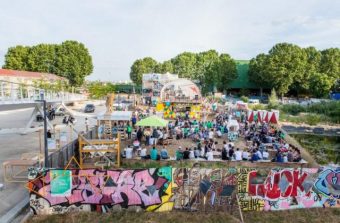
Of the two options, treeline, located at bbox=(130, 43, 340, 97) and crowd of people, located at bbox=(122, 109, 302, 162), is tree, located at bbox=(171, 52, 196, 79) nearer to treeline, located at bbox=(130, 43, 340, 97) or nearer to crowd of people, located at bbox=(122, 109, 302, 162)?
treeline, located at bbox=(130, 43, 340, 97)

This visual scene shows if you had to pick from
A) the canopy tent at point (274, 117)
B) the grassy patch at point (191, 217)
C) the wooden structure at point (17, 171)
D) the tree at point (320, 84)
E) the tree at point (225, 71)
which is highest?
the tree at point (225, 71)

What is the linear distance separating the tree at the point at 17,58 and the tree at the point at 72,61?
711 cm

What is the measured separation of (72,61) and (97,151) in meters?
Result: 57.1

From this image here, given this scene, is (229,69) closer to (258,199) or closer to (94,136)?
(94,136)

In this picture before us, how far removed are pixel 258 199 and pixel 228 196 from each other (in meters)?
1.15

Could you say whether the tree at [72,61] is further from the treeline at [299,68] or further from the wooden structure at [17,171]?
the wooden structure at [17,171]

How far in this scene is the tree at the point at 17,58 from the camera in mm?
58659

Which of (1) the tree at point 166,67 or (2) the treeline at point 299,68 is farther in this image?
(1) the tree at point 166,67

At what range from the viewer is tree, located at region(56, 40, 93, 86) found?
63.6m

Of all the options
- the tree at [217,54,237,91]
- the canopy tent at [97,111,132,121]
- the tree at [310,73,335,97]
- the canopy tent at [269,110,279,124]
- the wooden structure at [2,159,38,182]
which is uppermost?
the tree at [217,54,237,91]

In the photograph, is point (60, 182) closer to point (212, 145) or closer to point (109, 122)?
point (212, 145)

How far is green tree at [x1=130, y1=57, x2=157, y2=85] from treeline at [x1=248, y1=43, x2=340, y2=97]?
40119mm

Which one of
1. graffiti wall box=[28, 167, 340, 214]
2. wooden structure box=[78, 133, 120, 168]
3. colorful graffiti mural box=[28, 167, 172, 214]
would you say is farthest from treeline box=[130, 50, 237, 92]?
colorful graffiti mural box=[28, 167, 172, 214]


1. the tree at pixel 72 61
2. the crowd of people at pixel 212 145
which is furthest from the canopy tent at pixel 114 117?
the tree at pixel 72 61
